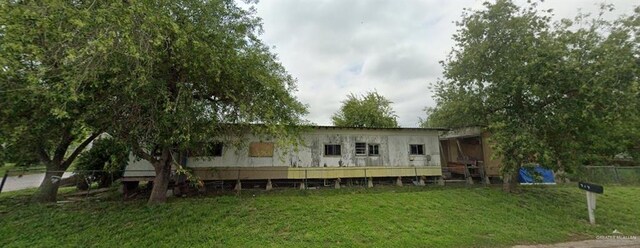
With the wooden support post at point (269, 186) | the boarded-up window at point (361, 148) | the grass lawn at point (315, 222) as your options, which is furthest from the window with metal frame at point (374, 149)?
the wooden support post at point (269, 186)

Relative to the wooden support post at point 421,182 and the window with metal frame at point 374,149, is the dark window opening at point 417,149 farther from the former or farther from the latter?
the window with metal frame at point 374,149

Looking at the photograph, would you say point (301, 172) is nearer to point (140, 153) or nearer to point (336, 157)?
point (336, 157)

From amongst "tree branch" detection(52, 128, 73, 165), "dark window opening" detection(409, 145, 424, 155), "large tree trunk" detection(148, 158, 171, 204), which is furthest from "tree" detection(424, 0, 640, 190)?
"tree branch" detection(52, 128, 73, 165)

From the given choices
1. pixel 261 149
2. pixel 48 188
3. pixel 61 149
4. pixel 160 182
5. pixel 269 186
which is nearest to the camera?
pixel 160 182

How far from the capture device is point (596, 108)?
32.0 ft

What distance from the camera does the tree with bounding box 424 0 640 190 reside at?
907 centimetres

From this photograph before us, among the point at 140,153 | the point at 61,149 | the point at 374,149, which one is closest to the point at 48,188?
the point at 61,149

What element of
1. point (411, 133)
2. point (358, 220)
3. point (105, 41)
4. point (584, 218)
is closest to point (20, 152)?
point (105, 41)

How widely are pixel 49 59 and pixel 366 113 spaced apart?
24.7 m

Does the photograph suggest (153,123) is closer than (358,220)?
Yes

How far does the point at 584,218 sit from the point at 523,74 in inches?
219

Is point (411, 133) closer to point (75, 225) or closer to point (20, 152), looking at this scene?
point (75, 225)

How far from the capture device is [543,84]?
10148 mm

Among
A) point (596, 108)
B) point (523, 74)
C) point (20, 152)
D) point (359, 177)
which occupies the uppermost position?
point (523, 74)
